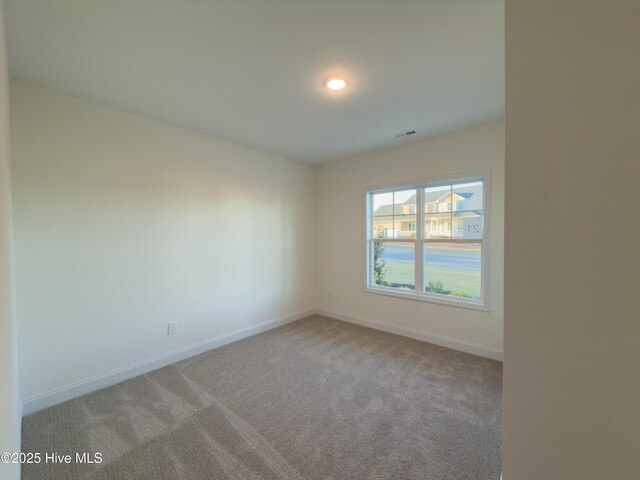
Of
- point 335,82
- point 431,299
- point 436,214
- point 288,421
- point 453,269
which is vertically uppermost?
point 335,82

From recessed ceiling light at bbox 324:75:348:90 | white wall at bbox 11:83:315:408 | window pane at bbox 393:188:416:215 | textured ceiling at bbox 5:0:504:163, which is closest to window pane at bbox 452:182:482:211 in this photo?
window pane at bbox 393:188:416:215

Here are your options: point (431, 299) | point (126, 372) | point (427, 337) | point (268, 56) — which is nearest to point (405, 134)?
point (268, 56)

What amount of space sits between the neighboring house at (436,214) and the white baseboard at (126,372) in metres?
2.35

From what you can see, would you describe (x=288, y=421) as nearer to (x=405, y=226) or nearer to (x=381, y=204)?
(x=405, y=226)

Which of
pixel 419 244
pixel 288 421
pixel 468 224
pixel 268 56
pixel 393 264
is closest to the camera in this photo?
pixel 268 56

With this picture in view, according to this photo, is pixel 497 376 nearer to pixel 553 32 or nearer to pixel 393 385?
pixel 393 385

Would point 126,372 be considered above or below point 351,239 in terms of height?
below

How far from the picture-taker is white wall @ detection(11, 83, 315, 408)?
1945 mm

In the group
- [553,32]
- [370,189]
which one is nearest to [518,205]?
[553,32]

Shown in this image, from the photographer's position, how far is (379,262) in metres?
3.79

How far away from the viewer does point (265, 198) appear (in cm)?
364

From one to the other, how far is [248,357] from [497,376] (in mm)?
2565

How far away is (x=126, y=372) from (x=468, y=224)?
3973mm

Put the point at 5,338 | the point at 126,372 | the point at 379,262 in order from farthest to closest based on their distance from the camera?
the point at 379,262
the point at 126,372
the point at 5,338
